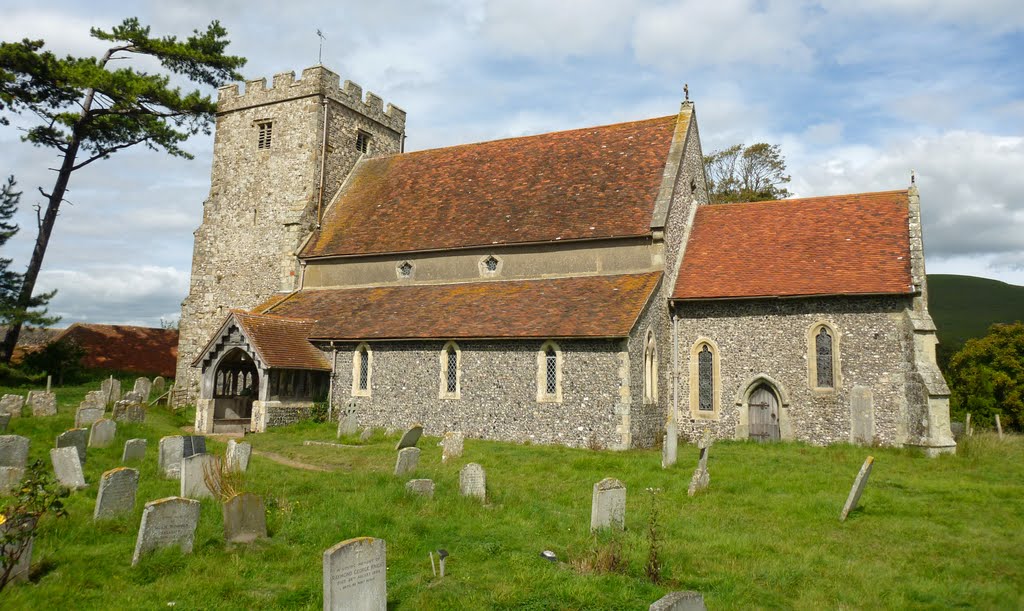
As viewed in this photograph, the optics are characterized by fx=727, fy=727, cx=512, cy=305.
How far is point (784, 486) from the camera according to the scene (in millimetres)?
13117

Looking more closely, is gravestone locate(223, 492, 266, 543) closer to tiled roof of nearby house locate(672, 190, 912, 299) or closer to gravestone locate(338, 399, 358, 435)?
gravestone locate(338, 399, 358, 435)

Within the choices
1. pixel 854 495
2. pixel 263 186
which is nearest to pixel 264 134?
pixel 263 186

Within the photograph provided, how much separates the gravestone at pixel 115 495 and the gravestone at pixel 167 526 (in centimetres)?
138

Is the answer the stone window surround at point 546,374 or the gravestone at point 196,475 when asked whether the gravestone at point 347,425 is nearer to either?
the stone window surround at point 546,374

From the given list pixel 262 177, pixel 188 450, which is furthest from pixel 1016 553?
pixel 262 177

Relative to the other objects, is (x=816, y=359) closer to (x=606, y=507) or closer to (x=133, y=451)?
(x=606, y=507)

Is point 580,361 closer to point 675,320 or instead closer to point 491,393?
point 491,393

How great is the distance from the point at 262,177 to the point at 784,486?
22985mm

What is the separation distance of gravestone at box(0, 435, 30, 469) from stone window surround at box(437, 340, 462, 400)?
10.6 metres

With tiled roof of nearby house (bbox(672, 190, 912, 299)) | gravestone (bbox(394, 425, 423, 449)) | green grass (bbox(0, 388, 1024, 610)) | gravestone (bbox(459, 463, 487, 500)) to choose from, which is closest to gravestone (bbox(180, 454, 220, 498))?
green grass (bbox(0, 388, 1024, 610))

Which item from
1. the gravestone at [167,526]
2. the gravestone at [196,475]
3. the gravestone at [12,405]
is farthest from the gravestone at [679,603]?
the gravestone at [12,405]

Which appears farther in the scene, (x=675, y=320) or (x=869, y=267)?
(x=675, y=320)

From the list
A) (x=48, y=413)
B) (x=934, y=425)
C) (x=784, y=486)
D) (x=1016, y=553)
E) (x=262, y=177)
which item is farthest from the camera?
(x=262, y=177)

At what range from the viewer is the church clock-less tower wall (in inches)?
1094
